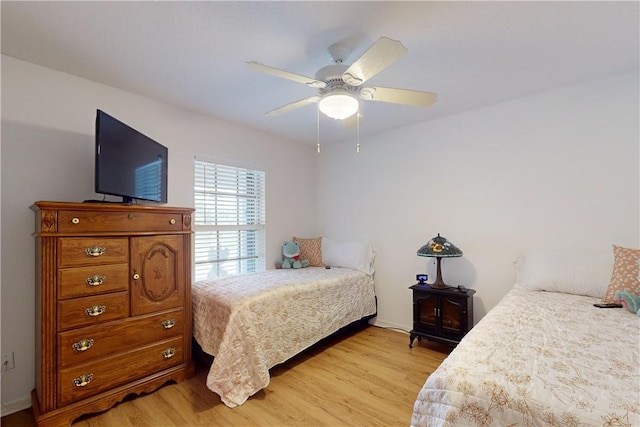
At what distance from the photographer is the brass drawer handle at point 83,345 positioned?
1759mm

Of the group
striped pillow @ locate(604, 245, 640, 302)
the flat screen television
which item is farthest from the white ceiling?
striped pillow @ locate(604, 245, 640, 302)

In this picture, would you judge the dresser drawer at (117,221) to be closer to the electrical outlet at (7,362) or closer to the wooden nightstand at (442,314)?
the electrical outlet at (7,362)

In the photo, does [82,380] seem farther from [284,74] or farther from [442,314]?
[442,314]

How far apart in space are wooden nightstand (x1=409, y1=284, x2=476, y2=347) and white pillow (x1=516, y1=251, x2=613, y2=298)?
0.52m

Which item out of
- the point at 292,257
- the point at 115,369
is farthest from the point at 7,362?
the point at 292,257

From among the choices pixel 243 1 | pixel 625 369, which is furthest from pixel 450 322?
pixel 243 1

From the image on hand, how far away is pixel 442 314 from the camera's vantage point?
279 centimetres

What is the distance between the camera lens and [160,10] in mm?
1506

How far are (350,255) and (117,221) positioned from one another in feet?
8.15

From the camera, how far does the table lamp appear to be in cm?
274

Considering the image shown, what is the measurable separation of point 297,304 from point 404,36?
Result: 7.11 ft

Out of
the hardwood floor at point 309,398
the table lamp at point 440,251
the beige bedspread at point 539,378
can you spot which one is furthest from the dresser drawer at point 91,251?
the table lamp at point 440,251

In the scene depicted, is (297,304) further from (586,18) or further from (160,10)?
(586,18)

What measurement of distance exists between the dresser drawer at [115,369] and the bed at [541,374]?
1.87m
